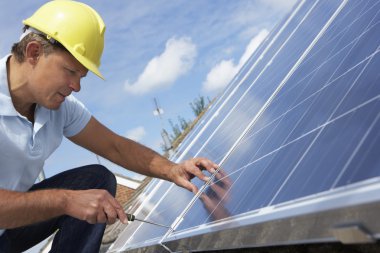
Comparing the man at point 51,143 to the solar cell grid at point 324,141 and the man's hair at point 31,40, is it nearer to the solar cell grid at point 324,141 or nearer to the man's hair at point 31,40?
the man's hair at point 31,40

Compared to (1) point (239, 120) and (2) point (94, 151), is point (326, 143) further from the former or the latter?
(2) point (94, 151)

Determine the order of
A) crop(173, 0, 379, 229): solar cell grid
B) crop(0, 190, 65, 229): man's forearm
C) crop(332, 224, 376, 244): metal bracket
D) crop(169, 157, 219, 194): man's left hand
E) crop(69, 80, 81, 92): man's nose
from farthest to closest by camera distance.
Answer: crop(169, 157, 219, 194): man's left hand, crop(69, 80, 81, 92): man's nose, crop(0, 190, 65, 229): man's forearm, crop(173, 0, 379, 229): solar cell grid, crop(332, 224, 376, 244): metal bracket

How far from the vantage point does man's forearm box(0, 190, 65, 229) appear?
3.43m

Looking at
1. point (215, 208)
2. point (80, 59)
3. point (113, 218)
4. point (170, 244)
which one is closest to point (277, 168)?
point (215, 208)

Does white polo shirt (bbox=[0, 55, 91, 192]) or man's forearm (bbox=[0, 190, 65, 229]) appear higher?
white polo shirt (bbox=[0, 55, 91, 192])

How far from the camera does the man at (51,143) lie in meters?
3.49

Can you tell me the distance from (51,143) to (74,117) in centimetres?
42

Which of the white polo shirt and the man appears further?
Result: the white polo shirt

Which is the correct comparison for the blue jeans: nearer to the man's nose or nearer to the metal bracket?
the man's nose

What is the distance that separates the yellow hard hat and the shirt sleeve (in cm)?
70

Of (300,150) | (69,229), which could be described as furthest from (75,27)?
(300,150)

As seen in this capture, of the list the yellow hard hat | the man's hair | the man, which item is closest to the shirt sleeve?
the man

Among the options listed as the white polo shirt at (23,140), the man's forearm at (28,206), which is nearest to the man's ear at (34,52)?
the white polo shirt at (23,140)

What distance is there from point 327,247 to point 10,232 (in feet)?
9.54
